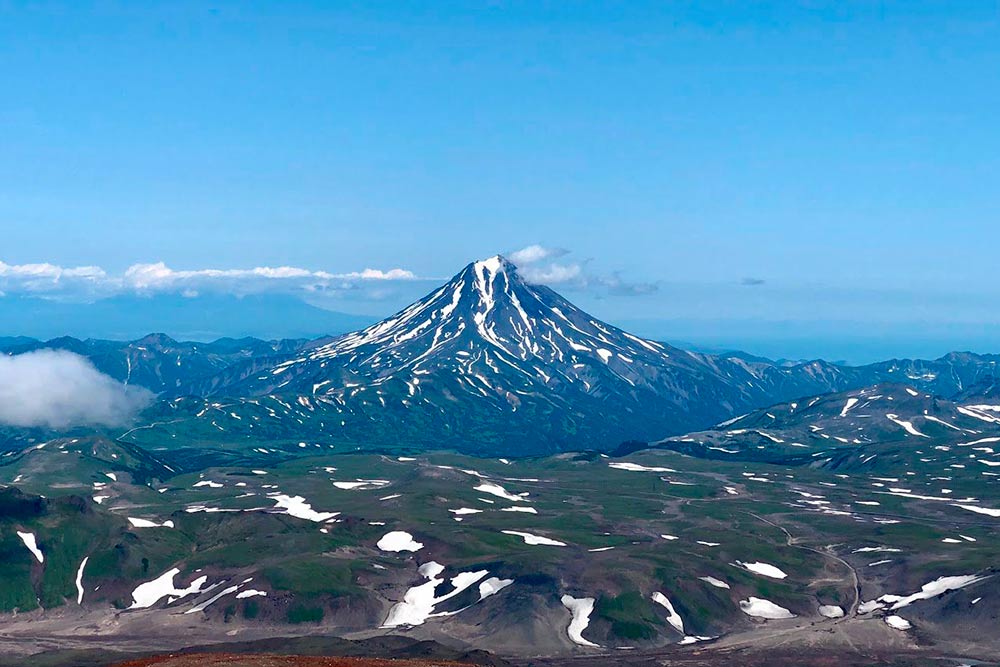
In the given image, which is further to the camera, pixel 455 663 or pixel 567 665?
pixel 567 665

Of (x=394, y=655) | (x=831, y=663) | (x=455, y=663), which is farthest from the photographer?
(x=831, y=663)

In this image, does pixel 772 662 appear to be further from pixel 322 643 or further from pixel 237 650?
pixel 237 650

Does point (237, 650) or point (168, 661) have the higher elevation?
point (168, 661)

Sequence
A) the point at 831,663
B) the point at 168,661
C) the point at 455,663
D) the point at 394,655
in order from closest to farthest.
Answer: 1. the point at 168,661
2. the point at 455,663
3. the point at 394,655
4. the point at 831,663

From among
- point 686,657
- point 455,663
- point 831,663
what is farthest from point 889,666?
point 455,663

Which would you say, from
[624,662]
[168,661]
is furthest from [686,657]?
[168,661]

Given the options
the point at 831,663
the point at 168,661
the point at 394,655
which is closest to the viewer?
the point at 168,661

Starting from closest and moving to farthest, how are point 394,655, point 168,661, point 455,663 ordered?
point 168,661 < point 455,663 < point 394,655

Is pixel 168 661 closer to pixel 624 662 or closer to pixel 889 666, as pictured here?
pixel 624 662

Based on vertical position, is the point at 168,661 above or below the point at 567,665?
above
